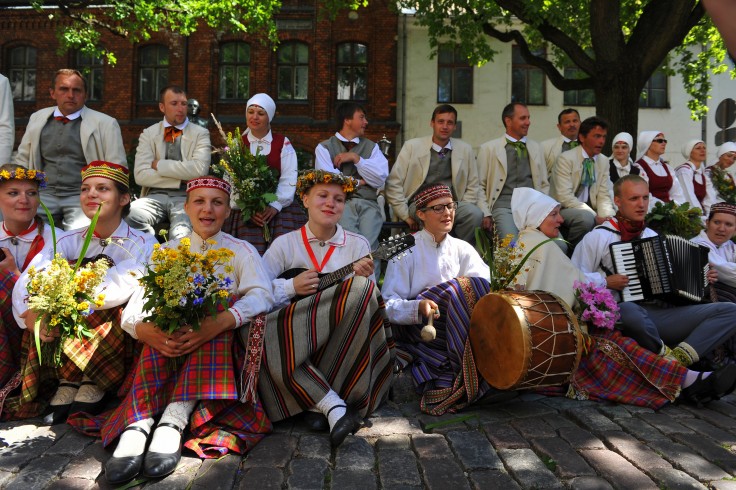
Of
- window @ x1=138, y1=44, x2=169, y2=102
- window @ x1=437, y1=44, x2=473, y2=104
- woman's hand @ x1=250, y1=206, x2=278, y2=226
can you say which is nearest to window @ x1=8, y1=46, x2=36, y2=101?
window @ x1=138, y1=44, x2=169, y2=102

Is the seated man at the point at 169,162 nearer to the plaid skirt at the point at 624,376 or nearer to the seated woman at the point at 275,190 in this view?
the seated woman at the point at 275,190

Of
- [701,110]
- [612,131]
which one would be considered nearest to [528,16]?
[612,131]

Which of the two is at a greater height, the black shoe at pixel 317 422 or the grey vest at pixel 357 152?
the grey vest at pixel 357 152

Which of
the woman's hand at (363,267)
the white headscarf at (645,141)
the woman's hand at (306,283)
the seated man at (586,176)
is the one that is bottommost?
the woman's hand at (306,283)

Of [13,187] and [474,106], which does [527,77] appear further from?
[13,187]

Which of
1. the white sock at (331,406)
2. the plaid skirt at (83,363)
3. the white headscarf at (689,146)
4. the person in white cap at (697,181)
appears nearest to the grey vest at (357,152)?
the white sock at (331,406)

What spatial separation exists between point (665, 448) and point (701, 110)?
1540 cm

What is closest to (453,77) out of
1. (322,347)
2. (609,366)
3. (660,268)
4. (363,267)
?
(660,268)

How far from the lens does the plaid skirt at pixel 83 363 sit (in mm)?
4309

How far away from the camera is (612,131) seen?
1130 cm

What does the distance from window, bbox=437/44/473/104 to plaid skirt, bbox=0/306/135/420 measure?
65.2ft

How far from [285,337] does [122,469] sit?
1.27m

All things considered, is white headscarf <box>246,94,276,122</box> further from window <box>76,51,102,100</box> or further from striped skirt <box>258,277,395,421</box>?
window <box>76,51,102,100</box>

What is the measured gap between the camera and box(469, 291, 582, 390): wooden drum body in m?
4.39
